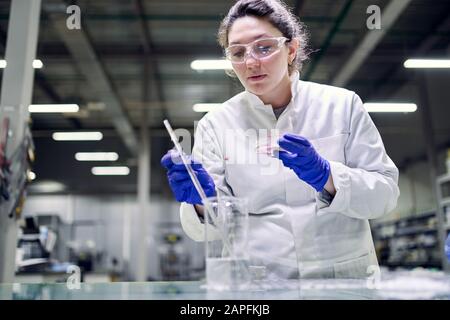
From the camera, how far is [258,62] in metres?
1.02

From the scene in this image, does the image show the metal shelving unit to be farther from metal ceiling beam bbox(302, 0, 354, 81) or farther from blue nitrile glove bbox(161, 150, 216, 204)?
blue nitrile glove bbox(161, 150, 216, 204)

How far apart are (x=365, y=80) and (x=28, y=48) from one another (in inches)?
199

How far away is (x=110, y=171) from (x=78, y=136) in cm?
113

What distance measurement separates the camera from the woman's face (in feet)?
3.38

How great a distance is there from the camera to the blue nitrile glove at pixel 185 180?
0.87 m

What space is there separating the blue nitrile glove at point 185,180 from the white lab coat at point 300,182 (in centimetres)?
4

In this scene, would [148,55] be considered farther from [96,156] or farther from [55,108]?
[96,156]

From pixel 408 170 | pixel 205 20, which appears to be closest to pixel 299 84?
pixel 205 20

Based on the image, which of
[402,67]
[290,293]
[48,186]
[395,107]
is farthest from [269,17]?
[48,186]

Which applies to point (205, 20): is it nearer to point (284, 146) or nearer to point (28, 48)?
point (28, 48)

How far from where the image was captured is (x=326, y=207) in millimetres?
873

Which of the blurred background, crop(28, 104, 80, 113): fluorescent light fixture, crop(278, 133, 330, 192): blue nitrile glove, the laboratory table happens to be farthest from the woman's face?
crop(28, 104, 80, 113): fluorescent light fixture

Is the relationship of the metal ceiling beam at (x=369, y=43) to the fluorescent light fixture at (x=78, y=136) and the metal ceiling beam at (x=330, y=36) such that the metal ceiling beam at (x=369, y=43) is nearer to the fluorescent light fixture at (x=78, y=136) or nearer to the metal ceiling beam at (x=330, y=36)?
the metal ceiling beam at (x=330, y=36)

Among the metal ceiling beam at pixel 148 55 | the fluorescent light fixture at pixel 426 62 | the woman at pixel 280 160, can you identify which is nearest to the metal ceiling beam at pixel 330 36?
the fluorescent light fixture at pixel 426 62
